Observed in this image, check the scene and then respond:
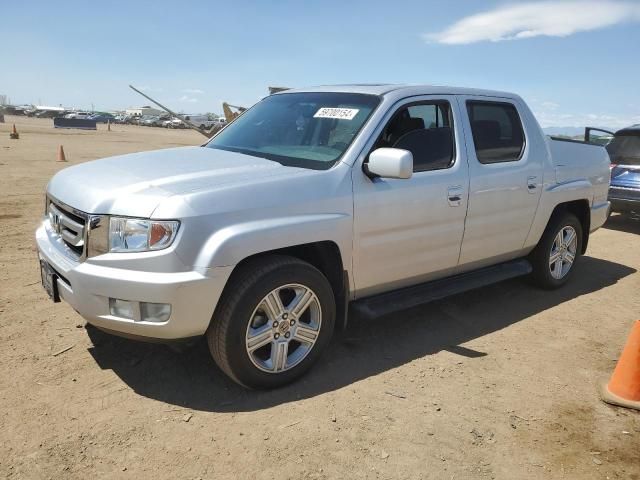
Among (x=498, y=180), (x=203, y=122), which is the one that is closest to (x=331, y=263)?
(x=498, y=180)

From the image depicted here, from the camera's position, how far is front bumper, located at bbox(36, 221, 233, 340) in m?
2.87

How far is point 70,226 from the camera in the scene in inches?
128

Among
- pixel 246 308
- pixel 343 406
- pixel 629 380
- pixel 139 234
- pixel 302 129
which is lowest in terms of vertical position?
pixel 343 406

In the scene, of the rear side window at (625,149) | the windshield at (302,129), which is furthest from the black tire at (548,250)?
the rear side window at (625,149)

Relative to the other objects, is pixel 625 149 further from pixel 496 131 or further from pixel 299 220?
pixel 299 220

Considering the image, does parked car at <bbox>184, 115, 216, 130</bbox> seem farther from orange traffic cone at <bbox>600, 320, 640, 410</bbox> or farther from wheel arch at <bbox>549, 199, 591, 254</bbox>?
orange traffic cone at <bbox>600, 320, 640, 410</bbox>

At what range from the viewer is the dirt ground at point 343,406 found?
8.96 feet

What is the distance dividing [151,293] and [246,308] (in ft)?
1.74

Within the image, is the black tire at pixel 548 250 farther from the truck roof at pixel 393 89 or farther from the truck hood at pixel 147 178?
the truck hood at pixel 147 178

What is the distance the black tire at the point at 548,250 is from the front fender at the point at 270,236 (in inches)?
103

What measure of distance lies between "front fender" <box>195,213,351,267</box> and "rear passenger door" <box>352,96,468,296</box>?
0.16 metres

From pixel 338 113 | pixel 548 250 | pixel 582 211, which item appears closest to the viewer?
pixel 338 113

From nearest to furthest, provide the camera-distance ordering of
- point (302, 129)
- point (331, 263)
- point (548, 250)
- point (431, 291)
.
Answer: point (331, 263) → point (302, 129) → point (431, 291) → point (548, 250)

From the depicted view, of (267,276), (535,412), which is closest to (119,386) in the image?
(267,276)
